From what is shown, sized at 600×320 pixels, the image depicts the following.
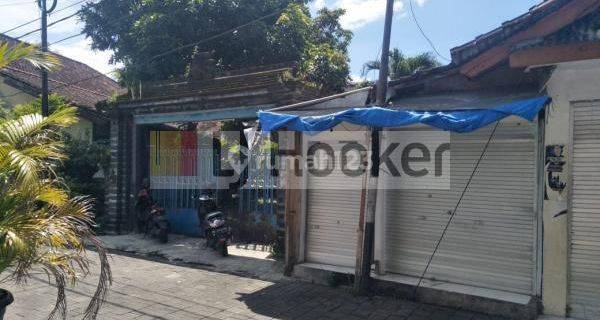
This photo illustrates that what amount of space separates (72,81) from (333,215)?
18.2 m

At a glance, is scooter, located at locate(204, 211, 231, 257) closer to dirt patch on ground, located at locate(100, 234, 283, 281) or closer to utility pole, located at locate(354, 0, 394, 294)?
dirt patch on ground, located at locate(100, 234, 283, 281)

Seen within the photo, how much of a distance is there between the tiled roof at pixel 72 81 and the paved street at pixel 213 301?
10.8 meters

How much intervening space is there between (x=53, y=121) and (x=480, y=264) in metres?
5.30

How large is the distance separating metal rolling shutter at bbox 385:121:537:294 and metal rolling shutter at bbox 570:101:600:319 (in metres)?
0.49

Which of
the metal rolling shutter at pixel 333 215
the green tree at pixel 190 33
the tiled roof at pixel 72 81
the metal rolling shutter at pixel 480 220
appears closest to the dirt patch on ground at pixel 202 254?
the metal rolling shutter at pixel 333 215

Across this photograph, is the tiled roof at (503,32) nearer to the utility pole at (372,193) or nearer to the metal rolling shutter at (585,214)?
the utility pole at (372,193)

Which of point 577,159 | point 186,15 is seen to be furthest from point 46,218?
point 186,15

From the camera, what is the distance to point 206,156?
1034 centimetres

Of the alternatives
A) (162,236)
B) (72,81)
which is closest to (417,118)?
(162,236)

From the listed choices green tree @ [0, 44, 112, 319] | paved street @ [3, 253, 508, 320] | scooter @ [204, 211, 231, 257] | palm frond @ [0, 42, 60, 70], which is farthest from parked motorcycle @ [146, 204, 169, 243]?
palm frond @ [0, 42, 60, 70]

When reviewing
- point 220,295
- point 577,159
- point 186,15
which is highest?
point 186,15

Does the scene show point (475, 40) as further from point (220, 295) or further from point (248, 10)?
point (248, 10)

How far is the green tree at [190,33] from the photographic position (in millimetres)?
13188

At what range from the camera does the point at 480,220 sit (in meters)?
6.07
